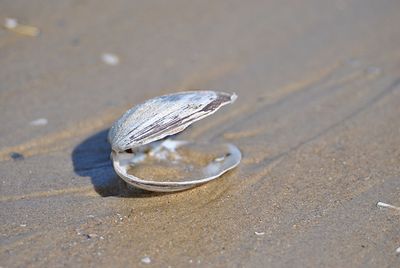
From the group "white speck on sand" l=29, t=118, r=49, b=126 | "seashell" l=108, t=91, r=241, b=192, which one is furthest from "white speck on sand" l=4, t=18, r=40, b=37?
"seashell" l=108, t=91, r=241, b=192

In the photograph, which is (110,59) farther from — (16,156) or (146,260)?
(146,260)

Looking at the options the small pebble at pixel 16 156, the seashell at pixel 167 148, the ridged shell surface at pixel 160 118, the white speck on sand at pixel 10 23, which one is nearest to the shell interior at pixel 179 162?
the seashell at pixel 167 148

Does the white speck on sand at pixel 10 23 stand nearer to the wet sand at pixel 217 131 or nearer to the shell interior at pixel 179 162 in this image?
the wet sand at pixel 217 131

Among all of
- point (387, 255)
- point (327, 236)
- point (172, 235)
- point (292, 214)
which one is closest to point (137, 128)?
point (172, 235)

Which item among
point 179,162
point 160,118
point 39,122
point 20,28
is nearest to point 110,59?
point 20,28

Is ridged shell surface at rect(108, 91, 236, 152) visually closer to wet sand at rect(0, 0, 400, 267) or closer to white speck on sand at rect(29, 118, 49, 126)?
Answer: wet sand at rect(0, 0, 400, 267)

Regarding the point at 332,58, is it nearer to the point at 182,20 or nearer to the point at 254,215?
the point at 182,20
